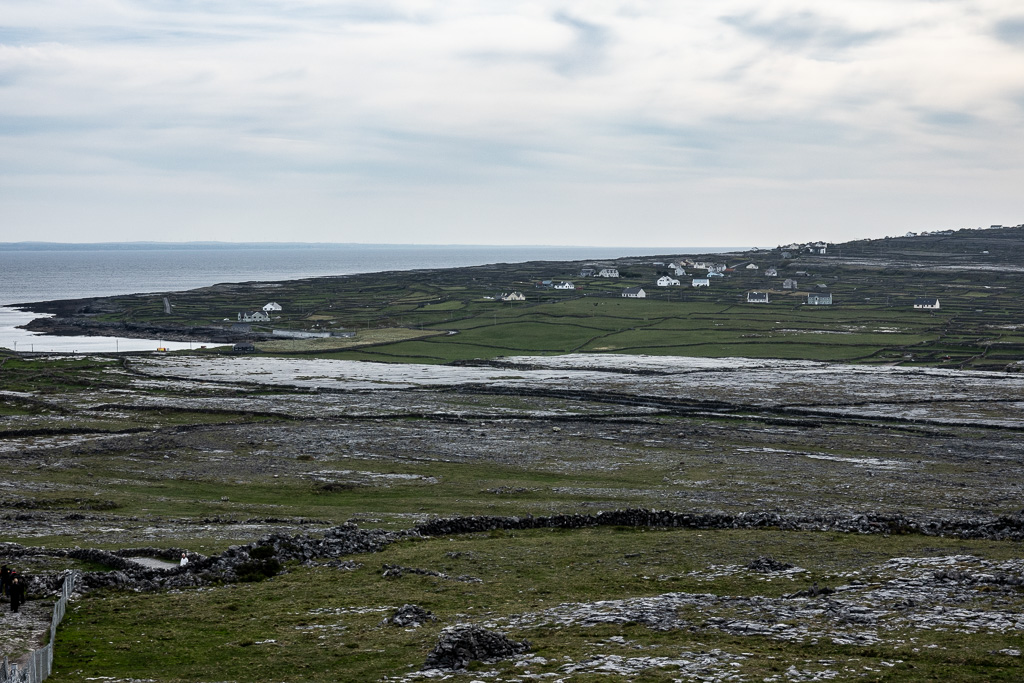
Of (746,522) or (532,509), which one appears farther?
(532,509)

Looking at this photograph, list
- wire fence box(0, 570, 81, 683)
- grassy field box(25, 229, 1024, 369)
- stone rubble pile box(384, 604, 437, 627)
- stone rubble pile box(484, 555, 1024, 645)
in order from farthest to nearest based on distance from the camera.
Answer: grassy field box(25, 229, 1024, 369), stone rubble pile box(384, 604, 437, 627), stone rubble pile box(484, 555, 1024, 645), wire fence box(0, 570, 81, 683)

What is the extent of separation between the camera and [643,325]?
16250cm

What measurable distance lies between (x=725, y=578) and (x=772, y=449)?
36.8 metres

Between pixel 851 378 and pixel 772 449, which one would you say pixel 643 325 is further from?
pixel 772 449

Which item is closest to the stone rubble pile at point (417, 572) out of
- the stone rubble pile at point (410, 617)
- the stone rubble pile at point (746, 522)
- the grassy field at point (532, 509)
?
the grassy field at point (532, 509)

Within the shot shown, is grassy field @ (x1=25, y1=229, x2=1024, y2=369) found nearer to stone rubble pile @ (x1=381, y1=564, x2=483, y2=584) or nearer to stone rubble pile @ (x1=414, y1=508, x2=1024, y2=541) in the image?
stone rubble pile @ (x1=414, y1=508, x2=1024, y2=541)

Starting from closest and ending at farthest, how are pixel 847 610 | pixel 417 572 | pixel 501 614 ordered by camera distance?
1. pixel 847 610
2. pixel 501 614
3. pixel 417 572

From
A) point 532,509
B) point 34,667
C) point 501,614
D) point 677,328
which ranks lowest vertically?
point 532,509

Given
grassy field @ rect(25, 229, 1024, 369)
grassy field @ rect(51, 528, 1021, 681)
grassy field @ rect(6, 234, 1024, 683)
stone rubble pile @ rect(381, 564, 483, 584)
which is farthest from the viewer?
grassy field @ rect(25, 229, 1024, 369)

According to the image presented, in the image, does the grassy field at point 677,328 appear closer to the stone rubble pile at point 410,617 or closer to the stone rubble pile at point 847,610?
the stone rubble pile at point 847,610

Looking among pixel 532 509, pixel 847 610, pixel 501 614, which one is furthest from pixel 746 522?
pixel 501 614

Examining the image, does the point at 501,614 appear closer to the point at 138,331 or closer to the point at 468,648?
the point at 468,648

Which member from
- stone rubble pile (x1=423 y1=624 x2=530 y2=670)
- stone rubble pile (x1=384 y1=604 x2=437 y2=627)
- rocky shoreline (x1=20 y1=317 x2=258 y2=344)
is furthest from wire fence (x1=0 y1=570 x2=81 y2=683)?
rocky shoreline (x1=20 y1=317 x2=258 y2=344)

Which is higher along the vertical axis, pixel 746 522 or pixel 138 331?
pixel 138 331
